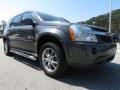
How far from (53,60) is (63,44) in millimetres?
598

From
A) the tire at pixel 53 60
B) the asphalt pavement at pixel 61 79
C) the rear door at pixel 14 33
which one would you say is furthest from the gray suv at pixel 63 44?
the rear door at pixel 14 33

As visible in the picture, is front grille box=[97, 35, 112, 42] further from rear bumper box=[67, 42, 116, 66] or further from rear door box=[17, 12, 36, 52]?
rear door box=[17, 12, 36, 52]

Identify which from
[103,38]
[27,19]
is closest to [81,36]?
[103,38]

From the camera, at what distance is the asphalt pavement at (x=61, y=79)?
381 centimetres

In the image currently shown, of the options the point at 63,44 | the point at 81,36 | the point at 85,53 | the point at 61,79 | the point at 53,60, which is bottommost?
the point at 61,79

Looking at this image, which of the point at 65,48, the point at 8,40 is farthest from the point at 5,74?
the point at 8,40

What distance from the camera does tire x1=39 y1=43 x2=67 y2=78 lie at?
4.18m

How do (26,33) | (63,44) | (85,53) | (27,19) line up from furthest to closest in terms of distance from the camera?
(27,19)
(26,33)
(63,44)
(85,53)

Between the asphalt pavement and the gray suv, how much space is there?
29 centimetres

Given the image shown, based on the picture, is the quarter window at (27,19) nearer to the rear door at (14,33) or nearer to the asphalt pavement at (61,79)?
the rear door at (14,33)

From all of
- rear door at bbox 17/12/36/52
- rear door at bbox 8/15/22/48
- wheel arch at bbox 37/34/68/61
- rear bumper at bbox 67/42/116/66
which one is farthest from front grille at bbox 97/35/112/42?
rear door at bbox 8/15/22/48

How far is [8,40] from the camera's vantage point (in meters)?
7.12

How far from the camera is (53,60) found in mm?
4477

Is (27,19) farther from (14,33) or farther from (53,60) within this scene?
(53,60)
